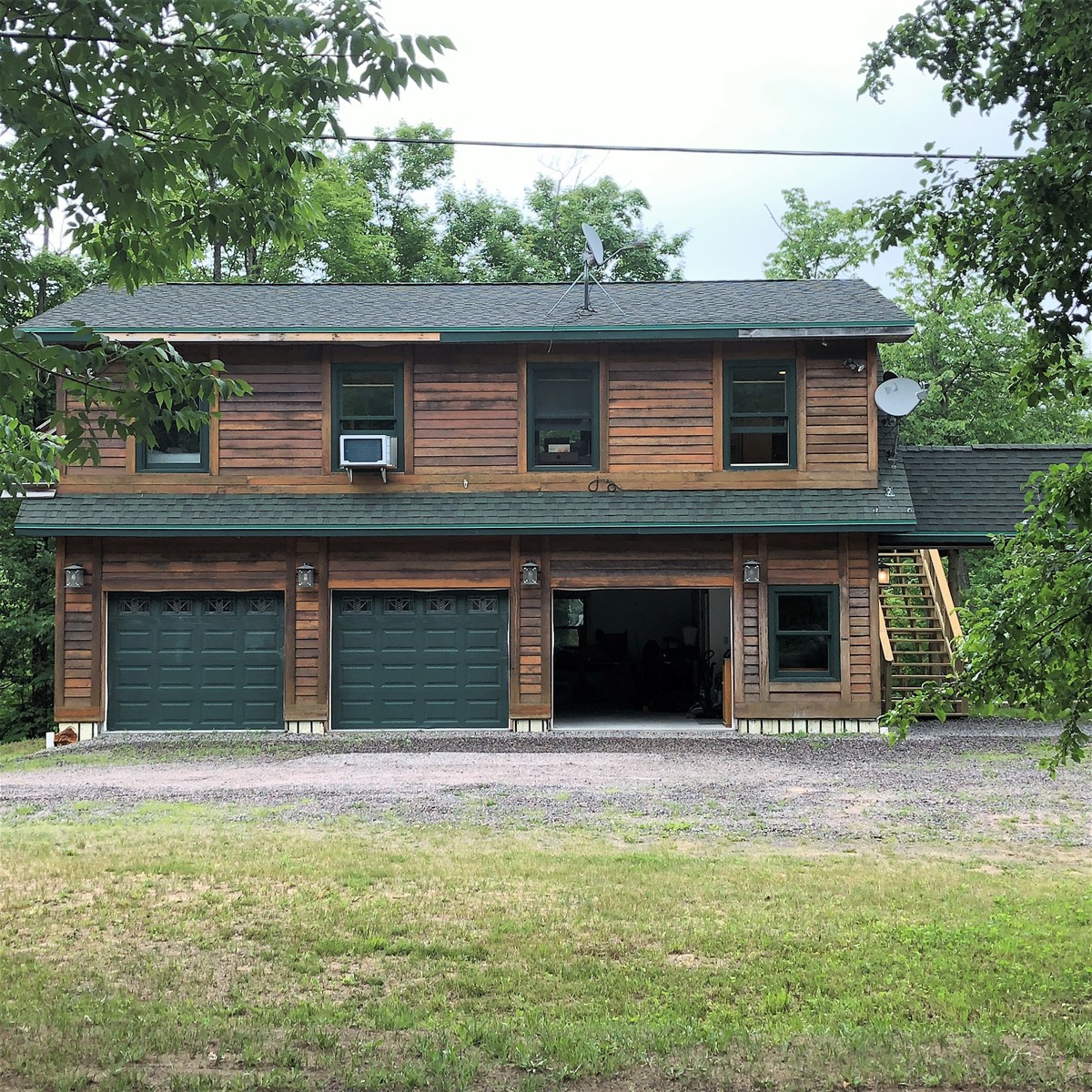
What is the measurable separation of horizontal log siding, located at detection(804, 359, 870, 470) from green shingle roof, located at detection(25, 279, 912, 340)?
680 millimetres

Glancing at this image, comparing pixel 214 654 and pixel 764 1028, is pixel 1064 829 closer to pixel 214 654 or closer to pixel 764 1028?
pixel 764 1028

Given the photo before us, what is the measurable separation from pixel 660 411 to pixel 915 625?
19.4ft

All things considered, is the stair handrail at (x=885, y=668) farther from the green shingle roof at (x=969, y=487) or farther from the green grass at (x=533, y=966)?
the green grass at (x=533, y=966)

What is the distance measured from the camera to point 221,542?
636 inches

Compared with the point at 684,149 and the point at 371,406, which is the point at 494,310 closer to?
the point at 371,406

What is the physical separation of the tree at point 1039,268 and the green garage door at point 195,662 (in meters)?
12.6

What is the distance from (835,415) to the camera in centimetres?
1627

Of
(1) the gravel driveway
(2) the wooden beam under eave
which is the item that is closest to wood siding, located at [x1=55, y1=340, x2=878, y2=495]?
(2) the wooden beam under eave

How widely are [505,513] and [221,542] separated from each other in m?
4.08

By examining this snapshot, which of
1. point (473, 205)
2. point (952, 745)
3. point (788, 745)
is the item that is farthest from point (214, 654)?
point (473, 205)

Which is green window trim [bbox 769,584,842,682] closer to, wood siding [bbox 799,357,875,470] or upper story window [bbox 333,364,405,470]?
wood siding [bbox 799,357,875,470]

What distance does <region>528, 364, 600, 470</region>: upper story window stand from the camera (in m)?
16.5

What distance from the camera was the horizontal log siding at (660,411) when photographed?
16391 millimetres

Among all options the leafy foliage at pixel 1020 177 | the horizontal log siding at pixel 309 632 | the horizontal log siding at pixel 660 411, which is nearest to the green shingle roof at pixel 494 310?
the horizontal log siding at pixel 660 411
